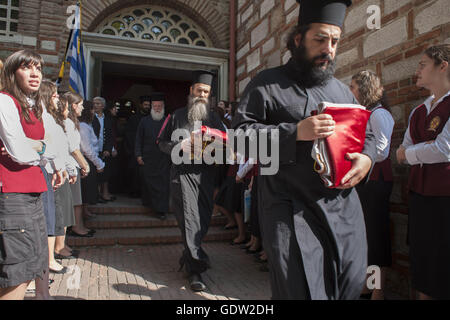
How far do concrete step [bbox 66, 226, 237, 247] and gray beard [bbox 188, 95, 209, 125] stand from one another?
2.25 metres

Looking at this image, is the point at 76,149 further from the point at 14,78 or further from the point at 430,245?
the point at 430,245

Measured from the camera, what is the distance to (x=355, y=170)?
166 cm

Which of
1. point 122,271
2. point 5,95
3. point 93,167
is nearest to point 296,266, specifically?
point 5,95

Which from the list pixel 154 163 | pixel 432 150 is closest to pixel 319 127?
pixel 432 150

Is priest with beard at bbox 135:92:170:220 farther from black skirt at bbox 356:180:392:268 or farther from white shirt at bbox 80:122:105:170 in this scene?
black skirt at bbox 356:180:392:268

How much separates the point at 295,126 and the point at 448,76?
4.99ft

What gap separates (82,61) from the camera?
20.7ft

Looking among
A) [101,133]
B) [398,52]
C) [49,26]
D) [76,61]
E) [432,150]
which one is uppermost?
[49,26]

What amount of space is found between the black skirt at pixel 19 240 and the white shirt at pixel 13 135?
0.80 ft

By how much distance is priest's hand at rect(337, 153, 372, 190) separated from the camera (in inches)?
64.5

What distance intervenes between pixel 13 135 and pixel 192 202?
1862 millimetres

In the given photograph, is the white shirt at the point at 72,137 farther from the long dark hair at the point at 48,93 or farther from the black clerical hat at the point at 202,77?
the black clerical hat at the point at 202,77

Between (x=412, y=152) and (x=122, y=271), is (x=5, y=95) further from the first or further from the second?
(x=412, y=152)
